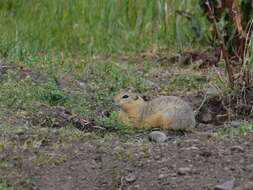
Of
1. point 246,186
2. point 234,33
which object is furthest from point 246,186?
point 234,33

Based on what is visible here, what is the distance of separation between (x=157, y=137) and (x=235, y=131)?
47cm

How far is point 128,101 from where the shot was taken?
588cm

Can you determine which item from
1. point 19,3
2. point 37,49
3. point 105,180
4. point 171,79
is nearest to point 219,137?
point 105,180


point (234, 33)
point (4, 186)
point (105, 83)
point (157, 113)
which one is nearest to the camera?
point (4, 186)

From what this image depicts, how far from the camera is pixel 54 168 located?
4.50 m

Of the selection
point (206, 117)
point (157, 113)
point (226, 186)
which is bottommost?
point (206, 117)

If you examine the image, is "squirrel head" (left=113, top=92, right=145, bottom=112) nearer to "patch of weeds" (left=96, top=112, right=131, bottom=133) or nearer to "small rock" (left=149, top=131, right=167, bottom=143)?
"patch of weeds" (left=96, top=112, right=131, bottom=133)

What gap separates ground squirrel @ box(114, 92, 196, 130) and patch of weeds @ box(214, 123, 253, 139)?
0.29 m

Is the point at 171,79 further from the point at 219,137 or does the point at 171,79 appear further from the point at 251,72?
the point at 219,137

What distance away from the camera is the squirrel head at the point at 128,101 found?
19.1 ft

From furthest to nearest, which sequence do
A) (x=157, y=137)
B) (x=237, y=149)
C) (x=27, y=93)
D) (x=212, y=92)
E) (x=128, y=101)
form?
1. (x=212, y=92)
2. (x=27, y=93)
3. (x=128, y=101)
4. (x=157, y=137)
5. (x=237, y=149)

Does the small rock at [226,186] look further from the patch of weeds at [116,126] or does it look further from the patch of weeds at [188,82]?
the patch of weeds at [188,82]

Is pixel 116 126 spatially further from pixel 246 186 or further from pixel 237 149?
pixel 246 186

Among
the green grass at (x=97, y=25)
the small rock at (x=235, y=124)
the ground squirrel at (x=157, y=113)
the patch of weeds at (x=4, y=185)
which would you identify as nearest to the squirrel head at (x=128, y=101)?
the ground squirrel at (x=157, y=113)
